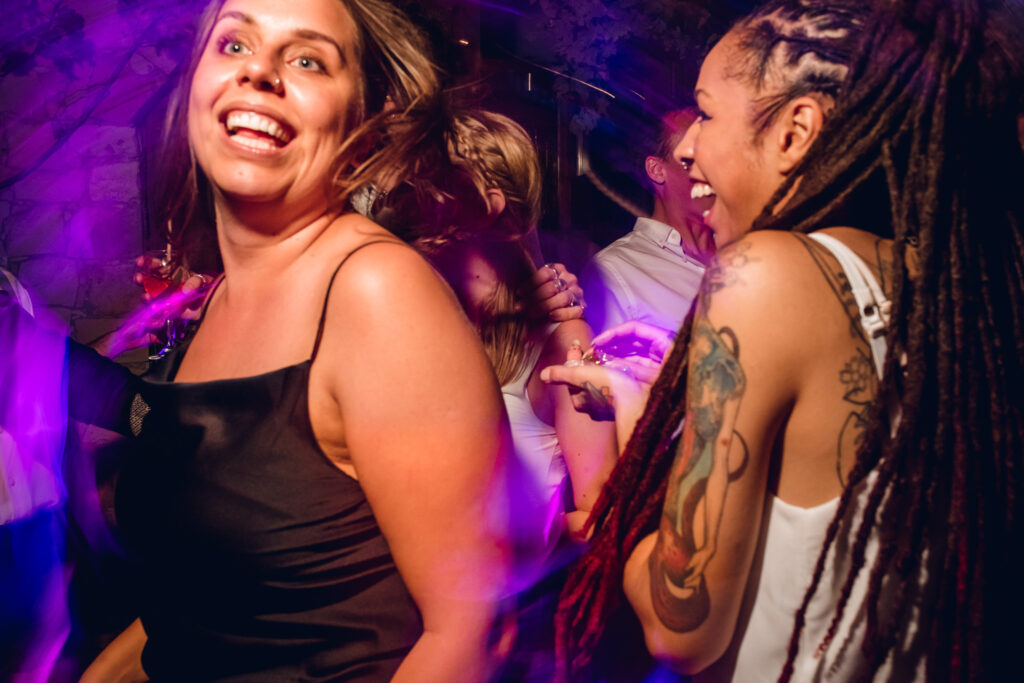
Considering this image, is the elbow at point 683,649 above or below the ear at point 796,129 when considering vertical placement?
below

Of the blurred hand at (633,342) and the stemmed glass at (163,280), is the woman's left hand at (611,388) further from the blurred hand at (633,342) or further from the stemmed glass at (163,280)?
the stemmed glass at (163,280)

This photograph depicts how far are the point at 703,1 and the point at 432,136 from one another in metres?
3.07

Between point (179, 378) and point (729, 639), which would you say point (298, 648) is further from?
point (729, 639)

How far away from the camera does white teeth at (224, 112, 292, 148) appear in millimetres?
1337

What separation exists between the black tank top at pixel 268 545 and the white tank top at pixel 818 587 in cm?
65

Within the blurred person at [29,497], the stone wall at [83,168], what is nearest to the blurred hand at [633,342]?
the blurred person at [29,497]

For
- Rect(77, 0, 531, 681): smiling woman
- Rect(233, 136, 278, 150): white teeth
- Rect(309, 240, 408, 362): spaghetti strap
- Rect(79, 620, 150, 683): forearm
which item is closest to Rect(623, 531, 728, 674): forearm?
Rect(77, 0, 531, 681): smiling woman

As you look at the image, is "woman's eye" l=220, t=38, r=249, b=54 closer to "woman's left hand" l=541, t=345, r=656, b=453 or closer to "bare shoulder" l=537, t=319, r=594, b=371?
"woman's left hand" l=541, t=345, r=656, b=453

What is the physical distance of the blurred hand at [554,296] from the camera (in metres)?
2.30

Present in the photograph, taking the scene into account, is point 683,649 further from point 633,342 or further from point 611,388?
point 633,342

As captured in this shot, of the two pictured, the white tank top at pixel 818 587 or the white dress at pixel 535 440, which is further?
the white dress at pixel 535 440

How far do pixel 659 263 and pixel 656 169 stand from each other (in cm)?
58

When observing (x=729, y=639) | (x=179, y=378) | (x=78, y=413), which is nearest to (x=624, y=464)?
(x=729, y=639)

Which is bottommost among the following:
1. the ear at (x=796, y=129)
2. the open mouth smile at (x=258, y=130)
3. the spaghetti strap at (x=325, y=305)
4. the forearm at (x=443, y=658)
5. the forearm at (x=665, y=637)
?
the forearm at (x=443, y=658)
